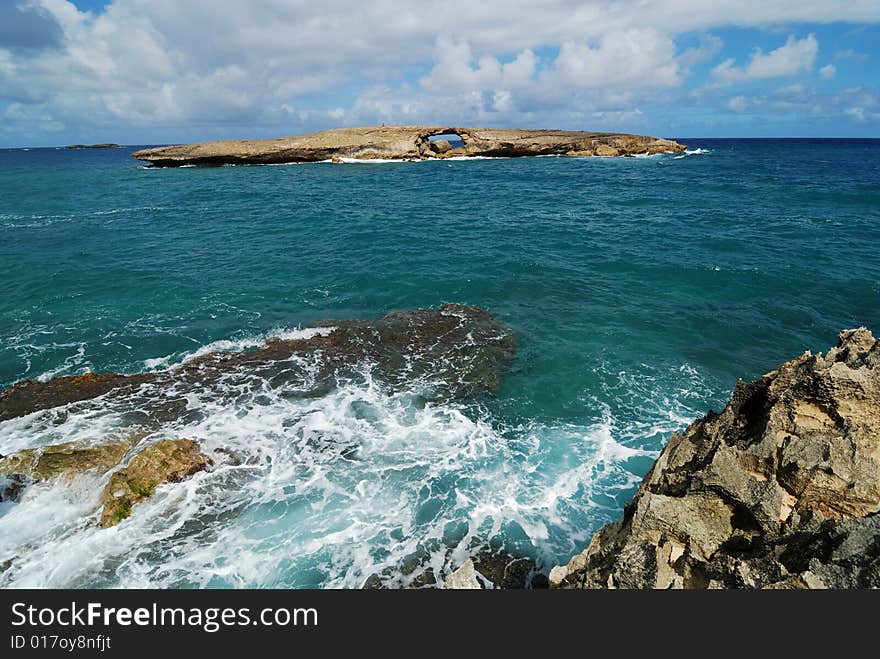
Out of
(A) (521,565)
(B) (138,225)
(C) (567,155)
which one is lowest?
(A) (521,565)

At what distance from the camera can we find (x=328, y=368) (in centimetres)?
1662

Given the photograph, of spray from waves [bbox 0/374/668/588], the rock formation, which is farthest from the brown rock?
the rock formation

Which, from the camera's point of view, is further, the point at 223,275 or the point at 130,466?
the point at 223,275

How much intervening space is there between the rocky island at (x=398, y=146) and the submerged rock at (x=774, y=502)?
96.7 metres

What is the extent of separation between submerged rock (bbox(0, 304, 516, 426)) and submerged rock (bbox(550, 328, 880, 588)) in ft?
28.4

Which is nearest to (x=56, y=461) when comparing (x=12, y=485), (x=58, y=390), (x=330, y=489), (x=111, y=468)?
(x=12, y=485)

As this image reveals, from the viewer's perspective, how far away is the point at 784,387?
297 inches

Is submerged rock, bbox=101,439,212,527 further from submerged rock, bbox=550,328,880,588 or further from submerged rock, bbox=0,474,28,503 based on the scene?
submerged rock, bbox=550,328,880,588

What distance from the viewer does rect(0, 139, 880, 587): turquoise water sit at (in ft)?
33.5

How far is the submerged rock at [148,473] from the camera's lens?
10.6 m

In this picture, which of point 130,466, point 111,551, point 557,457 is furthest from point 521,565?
point 130,466

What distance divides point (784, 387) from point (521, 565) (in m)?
6.10

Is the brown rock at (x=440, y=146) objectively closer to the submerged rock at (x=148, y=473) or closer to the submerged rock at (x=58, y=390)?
the submerged rock at (x=58, y=390)

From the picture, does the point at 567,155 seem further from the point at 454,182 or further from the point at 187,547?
the point at 187,547
